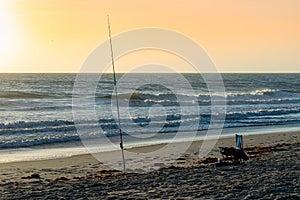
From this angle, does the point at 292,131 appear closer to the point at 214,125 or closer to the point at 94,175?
the point at 214,125

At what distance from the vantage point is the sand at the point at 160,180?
8.83m

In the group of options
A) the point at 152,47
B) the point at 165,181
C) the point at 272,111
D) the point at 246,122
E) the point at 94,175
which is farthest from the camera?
the point at 272,111

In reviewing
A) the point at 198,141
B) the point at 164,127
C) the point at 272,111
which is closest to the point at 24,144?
the point at 198,141

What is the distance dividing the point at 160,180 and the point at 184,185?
783 mm

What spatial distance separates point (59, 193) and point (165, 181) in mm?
2244

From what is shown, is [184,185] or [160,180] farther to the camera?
[160,180]

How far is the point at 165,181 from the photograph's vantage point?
10047mm

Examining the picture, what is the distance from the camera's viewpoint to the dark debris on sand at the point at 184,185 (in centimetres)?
871

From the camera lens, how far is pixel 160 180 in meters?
10.2

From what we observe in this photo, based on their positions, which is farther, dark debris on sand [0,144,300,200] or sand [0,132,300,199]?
sand [0,132,300,199]

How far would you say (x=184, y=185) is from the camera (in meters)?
9.55

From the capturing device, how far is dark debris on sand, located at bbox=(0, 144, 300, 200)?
8711mm

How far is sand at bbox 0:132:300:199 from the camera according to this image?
29.0 feet

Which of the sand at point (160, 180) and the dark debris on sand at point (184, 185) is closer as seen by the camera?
the dark debris on sand at point (184, 185)
